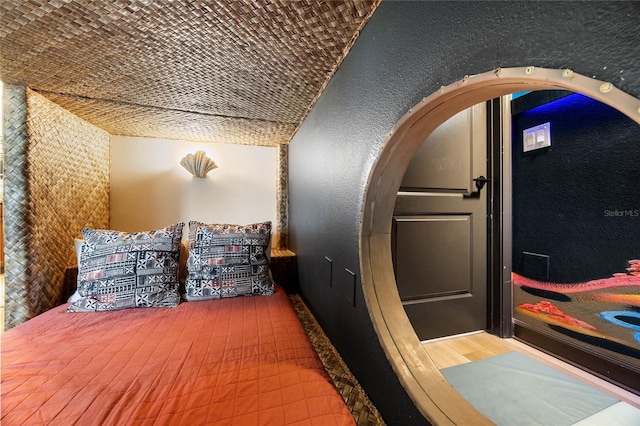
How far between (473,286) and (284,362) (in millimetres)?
1553

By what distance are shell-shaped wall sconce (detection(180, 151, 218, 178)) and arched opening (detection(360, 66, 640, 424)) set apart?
78.8 inches

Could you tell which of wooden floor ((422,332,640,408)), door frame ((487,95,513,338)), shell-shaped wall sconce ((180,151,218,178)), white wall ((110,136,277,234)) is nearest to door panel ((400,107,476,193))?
door frame ((487,95,513,338))

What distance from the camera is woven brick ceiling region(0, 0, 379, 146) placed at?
2.96 ft

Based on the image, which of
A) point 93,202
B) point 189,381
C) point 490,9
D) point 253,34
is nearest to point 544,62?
point 490,9

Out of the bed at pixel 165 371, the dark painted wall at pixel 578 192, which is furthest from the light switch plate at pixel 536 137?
the bed at pixel 165 371

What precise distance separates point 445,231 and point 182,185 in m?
2.42

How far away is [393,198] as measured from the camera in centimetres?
87

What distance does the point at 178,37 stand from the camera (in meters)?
1.04

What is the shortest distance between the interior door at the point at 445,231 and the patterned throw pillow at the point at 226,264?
0.94m

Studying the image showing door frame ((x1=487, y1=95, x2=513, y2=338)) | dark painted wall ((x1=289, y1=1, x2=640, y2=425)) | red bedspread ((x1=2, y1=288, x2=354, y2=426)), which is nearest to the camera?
dark painted wall ((x1=289, y1=1, x2=640, y2=425))

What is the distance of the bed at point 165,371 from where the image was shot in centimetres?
68

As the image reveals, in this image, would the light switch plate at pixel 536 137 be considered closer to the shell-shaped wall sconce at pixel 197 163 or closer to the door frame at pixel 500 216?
the door frame at pixel 500 216

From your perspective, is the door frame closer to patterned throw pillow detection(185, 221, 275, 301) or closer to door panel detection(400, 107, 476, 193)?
door panel detection(400, 107, 476, 193)

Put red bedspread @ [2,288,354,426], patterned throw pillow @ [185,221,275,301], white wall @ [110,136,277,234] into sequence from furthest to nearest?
white wall @ [110,136,277,234], patterned throw pillow @ [185,221,275,301], red bedspread @ [2,288,354,426]
